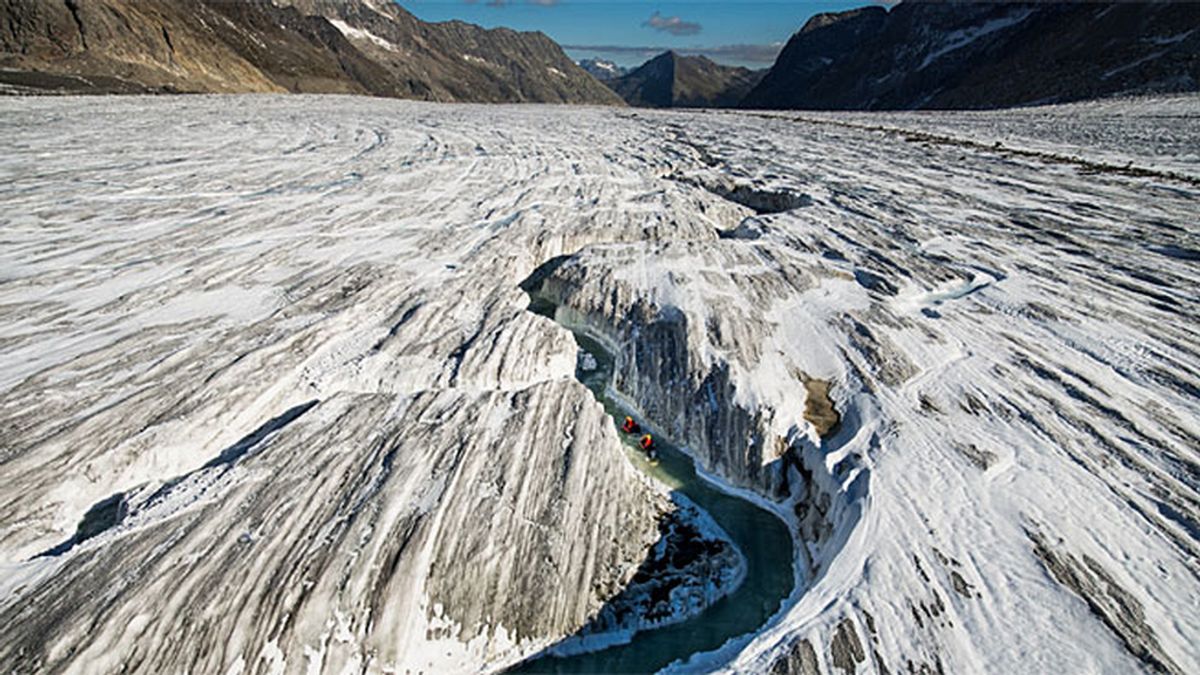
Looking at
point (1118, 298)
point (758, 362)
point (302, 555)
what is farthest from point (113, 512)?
point (1118, 298)

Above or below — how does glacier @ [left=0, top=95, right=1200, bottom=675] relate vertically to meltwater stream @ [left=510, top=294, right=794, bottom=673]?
→ above

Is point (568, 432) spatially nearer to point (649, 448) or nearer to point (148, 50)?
point (649, 448)

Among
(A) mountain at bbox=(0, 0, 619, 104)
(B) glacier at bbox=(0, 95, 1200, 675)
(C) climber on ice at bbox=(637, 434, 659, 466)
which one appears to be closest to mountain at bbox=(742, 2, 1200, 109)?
(B) glacier at bbox=(0, 95, 1200, 675)

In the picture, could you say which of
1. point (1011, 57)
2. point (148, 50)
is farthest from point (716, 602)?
point (1011, 57)

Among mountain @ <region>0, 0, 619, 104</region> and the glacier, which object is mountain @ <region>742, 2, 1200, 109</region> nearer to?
the glacier

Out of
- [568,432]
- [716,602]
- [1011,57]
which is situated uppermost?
[568,432]

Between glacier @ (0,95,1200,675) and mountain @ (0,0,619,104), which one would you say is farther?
mountain @ (0,0,619,104)
